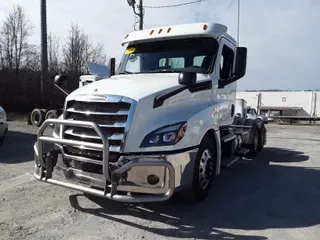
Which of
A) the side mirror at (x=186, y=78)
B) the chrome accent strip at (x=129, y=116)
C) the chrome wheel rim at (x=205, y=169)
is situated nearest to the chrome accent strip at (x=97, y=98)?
the chrome accent strip at (x=129, y=116)

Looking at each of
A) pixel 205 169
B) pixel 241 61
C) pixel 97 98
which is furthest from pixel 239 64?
pixel 97 98

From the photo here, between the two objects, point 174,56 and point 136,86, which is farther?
point 174,56

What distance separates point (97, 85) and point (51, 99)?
22934 mm

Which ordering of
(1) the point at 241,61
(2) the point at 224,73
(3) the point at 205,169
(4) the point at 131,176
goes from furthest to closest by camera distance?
1. (2) the point at 224,73
2. (1) the point at 241,61
3. (3) the point at 205,169
4. (4) the point at 131,176

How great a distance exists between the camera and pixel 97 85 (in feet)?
16.5

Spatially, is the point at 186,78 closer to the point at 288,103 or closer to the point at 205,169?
the point at 205,169

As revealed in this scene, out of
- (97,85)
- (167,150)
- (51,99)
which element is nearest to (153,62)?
(97,85)

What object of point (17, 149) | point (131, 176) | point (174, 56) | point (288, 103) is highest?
point (174, 56)

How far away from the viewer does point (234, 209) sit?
15.8ft

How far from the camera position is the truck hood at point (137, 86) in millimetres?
4391

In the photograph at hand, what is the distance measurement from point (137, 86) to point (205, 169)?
5.33ft

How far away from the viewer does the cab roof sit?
5.66 metres

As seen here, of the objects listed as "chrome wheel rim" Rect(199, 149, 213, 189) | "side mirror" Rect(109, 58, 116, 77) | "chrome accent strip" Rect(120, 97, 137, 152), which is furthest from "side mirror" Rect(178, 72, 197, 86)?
"side mirror" Rect(109, 58, 116, 77)

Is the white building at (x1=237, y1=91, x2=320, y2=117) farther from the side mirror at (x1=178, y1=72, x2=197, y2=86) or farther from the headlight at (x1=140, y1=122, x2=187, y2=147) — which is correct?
the headlight at (x1=140, y1=122, x2=187, y2=147)
